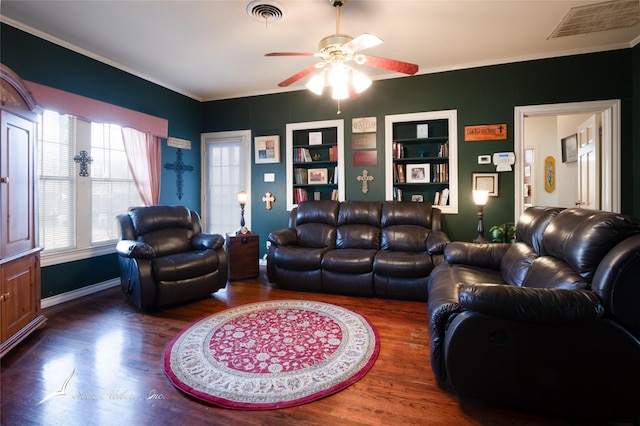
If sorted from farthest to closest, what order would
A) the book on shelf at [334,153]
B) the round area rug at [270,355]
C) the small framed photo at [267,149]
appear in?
the small framed photo at [267,149], the book on shelf at [334,153], the round area rug at [270,355]

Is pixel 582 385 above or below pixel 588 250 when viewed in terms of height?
below

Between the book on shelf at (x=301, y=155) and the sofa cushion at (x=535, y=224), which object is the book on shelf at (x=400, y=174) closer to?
the book on shelf at (x=301, y=155)

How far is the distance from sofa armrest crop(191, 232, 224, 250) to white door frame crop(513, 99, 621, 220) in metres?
3.63

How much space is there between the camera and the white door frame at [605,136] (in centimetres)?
358

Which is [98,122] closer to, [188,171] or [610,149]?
[188,171]

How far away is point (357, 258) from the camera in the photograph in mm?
3543

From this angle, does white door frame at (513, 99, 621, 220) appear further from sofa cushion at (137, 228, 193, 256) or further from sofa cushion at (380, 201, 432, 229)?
sofa cushion at (137, 228, 193, 256)

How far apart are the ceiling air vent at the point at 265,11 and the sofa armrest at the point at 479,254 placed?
2.62 meters

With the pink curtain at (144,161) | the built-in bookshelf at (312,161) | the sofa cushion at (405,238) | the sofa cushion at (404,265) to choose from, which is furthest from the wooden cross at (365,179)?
the pink curtain at (144,161)

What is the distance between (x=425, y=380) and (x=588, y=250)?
114 cm

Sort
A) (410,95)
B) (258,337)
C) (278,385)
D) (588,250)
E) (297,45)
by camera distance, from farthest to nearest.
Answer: (410,95) < (297,45) < (258,337) < (278,385) < (588,250)

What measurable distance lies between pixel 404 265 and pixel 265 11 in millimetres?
2682

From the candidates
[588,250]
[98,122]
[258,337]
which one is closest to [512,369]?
[588,250]

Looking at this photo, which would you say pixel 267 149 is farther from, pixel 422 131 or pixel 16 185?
pixel 16 185
